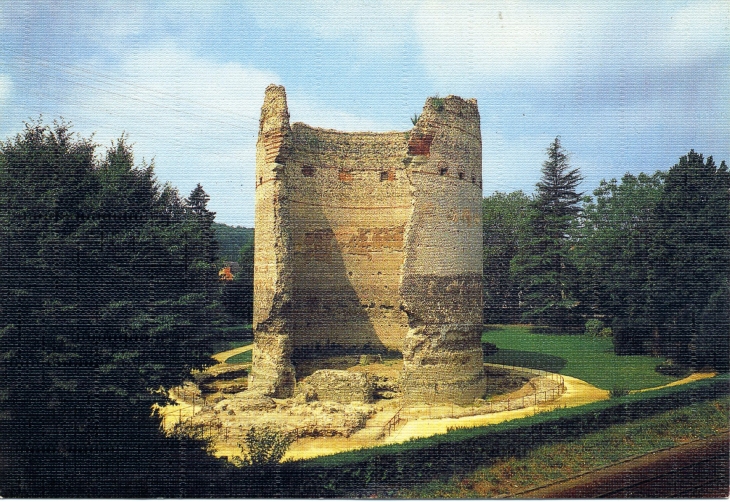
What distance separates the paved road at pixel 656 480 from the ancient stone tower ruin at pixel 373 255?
506 cm

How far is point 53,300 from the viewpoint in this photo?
10.4 m

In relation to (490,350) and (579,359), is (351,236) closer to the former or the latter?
(490,350)

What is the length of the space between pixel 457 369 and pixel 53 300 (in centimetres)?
958

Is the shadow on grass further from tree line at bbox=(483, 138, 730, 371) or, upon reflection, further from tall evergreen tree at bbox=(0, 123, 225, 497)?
tall evergreen tree at bbox=(0, 123, 225, 497)

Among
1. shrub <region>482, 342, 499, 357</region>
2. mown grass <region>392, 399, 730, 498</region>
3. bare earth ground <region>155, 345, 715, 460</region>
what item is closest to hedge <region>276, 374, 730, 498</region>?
mown grass <region>392, 399, 730, 498</region>

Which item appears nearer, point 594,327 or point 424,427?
point 424,427

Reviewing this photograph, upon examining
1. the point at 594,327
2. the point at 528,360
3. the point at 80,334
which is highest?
the point at 80,334

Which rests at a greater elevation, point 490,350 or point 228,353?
point 490,350

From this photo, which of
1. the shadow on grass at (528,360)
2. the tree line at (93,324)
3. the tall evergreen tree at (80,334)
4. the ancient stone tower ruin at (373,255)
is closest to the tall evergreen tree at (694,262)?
the shadow on grass at (528,360)

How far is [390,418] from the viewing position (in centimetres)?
1416

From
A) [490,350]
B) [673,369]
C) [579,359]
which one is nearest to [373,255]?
[490,350]

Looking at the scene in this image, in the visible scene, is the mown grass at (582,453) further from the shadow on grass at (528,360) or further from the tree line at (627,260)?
the shadow on grass at (528,360)

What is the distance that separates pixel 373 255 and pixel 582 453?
1087cm

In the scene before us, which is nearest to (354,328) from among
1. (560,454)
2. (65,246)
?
(560,454)
